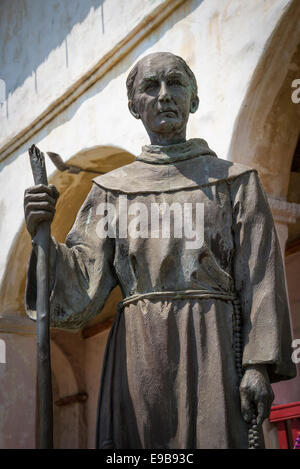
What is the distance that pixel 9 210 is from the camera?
9.33m

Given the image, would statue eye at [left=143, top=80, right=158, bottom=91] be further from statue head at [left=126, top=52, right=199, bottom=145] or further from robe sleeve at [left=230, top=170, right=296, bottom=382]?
robe sleeve at [left=230, top=170, right=296, bottom=382]

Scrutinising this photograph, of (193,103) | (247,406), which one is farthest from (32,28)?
(247,406)

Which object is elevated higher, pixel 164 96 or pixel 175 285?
pixel 164 96

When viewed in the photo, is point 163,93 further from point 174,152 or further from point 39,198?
point 39,198

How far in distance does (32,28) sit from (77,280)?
297 inches

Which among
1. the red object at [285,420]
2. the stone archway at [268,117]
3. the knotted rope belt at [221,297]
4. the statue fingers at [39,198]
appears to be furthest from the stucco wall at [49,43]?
the knotted rope belt at [221,297]

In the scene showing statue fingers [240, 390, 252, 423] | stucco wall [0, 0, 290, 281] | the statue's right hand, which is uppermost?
stucco wall [0, 0, 290, 281]

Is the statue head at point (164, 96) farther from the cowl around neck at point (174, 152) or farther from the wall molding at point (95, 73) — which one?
the wall molding at point (95, 73)

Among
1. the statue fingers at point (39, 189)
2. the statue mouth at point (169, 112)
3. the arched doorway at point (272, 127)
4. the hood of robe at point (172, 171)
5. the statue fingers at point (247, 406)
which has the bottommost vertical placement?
the statue fingers at point (247, 406)

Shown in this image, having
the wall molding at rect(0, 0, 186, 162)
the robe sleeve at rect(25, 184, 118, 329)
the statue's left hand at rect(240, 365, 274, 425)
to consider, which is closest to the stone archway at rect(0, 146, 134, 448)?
the wall molding at rect(0, 0, 186, 162)

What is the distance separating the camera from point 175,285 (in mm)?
2934

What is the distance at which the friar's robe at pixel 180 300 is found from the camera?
9.11 ft

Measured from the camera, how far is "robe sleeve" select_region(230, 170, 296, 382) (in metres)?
2.82

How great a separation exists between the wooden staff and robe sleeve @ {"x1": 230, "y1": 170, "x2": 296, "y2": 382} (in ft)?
2.29
